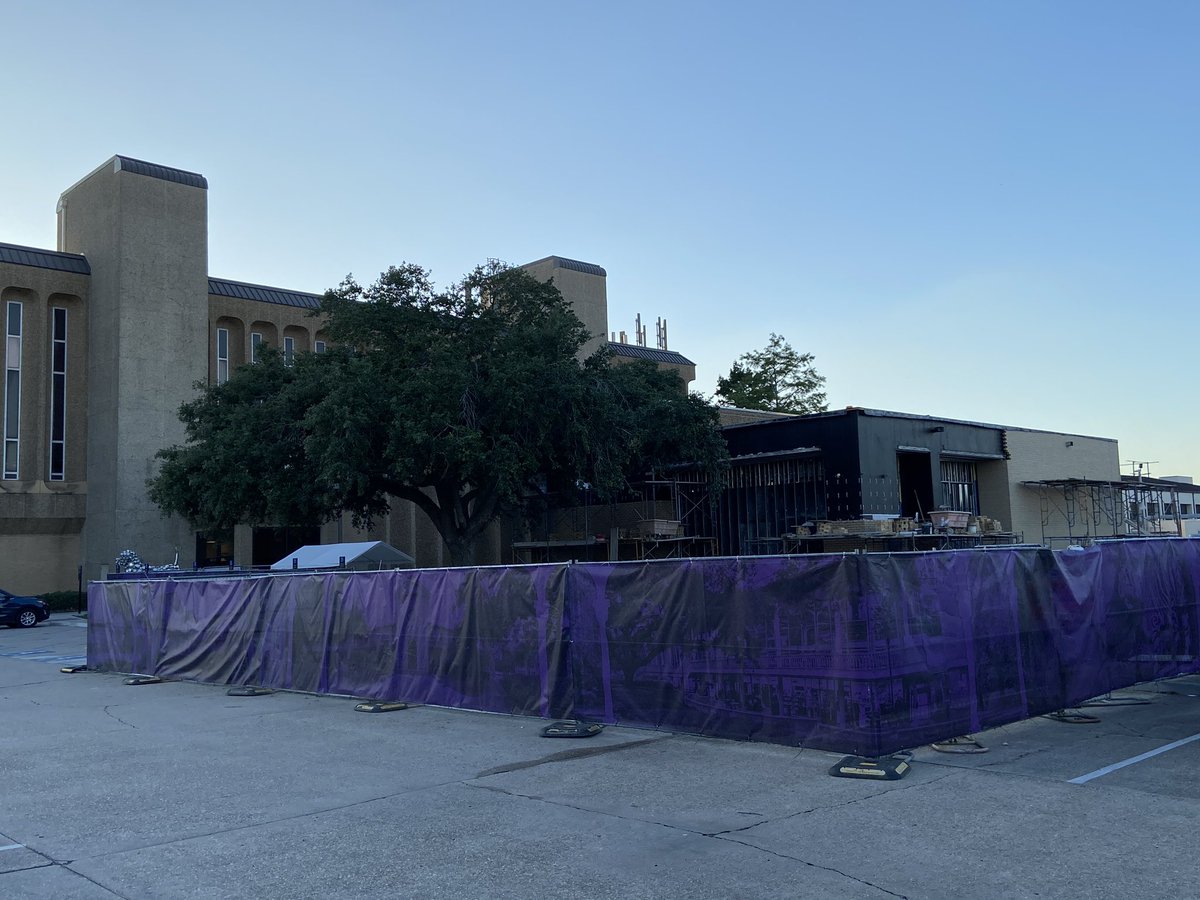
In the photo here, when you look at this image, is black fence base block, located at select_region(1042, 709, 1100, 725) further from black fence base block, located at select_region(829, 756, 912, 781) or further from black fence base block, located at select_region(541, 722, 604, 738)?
black fence base block, located at select_region(541, 722, 604, 738)

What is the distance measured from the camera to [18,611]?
37.6m

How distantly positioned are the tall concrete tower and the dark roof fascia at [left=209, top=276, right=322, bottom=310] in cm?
209

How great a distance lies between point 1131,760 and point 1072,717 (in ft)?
7.34

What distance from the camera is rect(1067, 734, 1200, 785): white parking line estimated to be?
866 centimetres

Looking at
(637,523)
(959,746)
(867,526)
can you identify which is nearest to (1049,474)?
(867,526)

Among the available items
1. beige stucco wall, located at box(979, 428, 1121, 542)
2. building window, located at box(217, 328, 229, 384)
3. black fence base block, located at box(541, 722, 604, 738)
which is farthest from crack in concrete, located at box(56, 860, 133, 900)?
building window, located at box(217, 328, 229, 384)

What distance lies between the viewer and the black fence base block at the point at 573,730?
11.6 metres

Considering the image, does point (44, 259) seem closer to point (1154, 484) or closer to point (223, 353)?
point (223, 353)

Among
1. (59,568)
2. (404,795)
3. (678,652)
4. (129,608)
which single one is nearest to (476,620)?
(678,652)

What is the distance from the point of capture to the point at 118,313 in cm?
4719

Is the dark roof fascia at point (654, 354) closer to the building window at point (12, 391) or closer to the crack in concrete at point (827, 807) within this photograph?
the building window at point (12, 391)

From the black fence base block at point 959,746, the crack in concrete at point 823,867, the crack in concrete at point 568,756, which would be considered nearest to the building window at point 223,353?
the crack in concrete at point 568,756

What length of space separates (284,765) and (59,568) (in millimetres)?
45428

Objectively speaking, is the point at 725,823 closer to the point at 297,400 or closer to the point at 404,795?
the point at 404,795
